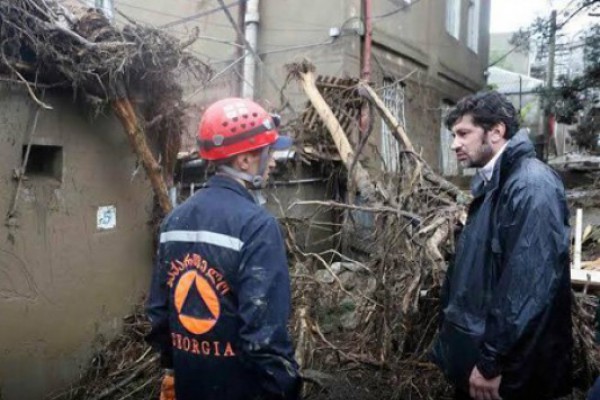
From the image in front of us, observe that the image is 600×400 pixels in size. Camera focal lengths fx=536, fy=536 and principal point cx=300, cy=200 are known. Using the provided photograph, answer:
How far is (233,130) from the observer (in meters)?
2.09

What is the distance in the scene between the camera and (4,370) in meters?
3.83

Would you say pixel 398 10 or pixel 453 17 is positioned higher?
pixel 453 17

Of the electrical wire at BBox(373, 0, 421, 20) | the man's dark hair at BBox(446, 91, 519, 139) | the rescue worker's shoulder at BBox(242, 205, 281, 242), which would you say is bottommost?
the rescue worker's shoulder at BBox(242, 205, 281, 242)

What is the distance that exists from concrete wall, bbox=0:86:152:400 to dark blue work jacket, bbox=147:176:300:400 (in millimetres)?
2390

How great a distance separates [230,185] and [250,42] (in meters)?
7.83

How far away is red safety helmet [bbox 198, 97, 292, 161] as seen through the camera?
2094mm

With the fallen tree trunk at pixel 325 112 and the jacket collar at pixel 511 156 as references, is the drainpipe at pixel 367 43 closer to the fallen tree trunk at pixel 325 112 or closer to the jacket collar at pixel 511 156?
the fallen tree trunk at pixel 325 112

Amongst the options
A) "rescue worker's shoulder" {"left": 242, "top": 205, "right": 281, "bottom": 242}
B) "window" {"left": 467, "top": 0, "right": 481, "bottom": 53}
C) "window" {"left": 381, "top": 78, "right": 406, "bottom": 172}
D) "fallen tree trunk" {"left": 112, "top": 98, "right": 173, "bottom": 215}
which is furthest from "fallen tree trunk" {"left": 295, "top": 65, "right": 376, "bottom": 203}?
"window" {"left": 467, "top": 0, "right": 481, "bottom": 53}

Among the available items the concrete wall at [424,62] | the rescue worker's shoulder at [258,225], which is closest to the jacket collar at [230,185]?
the rescue worker's shoulder at [258,225]

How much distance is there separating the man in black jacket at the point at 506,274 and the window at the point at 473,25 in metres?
13.9

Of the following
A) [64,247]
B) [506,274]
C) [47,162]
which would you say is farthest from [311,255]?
[506,274]

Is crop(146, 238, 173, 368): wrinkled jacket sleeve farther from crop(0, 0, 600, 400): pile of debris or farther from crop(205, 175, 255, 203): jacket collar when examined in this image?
crop(0, 0, 600, 400): pile of debris

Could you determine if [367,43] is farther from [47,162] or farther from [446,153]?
[47,162]

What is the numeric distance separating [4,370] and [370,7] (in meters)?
7.73
